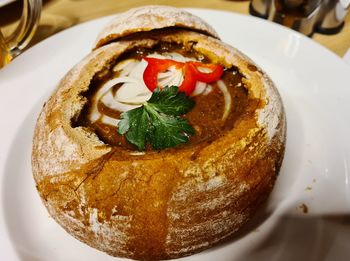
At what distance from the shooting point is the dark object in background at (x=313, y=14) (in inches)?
82.0

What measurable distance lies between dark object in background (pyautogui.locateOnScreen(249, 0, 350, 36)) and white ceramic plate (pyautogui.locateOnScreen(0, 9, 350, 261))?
1.18 feet

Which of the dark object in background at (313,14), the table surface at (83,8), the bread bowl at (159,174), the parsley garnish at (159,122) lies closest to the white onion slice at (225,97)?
the bread bowl at (159,174)

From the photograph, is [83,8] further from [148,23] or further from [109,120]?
[109,120]

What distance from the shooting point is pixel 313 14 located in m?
2.09

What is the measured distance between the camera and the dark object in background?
2082 millimetres

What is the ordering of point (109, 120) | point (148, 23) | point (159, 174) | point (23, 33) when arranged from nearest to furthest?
point (159, 174) < point (109, 120) < point (148, 23) < point (23, 33)

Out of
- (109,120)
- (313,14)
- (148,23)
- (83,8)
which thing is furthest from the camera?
(83,8)

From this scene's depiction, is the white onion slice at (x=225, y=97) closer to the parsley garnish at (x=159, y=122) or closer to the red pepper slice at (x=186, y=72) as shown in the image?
the red pepper slice at (x=186, y=72)

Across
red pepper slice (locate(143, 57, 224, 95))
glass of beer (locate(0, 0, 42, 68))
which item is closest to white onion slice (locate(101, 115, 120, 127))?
red pepper slice (locate(143, 57, 224, 95))

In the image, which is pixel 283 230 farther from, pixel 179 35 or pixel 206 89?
pixel 179 35

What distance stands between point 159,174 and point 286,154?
0.63 metres

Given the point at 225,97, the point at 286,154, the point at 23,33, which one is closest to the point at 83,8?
the point at 23,33

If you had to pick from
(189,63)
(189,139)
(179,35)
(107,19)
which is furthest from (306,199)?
(107,19)

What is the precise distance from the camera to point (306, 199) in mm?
1357
